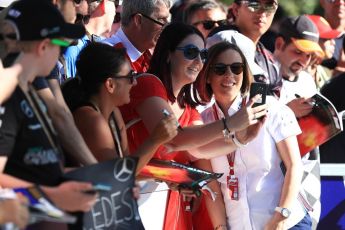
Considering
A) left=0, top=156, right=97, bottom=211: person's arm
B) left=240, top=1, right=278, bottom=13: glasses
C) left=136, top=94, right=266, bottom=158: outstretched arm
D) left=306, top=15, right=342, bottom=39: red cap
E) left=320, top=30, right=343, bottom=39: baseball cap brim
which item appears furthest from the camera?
left=320, top=30, right=343, bottom=39: baseball cap brim

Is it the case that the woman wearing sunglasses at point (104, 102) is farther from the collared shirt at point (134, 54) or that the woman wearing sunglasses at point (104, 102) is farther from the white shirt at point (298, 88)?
the white shirt at point (298, 88)

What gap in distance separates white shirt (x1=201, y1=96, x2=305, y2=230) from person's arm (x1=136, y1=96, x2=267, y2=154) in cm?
42

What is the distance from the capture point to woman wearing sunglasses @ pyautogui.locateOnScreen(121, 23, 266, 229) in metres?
5.33

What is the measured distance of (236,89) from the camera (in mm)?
5848

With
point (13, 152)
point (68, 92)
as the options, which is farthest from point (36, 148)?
point (68, 92)

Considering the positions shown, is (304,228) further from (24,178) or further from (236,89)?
(24,178)

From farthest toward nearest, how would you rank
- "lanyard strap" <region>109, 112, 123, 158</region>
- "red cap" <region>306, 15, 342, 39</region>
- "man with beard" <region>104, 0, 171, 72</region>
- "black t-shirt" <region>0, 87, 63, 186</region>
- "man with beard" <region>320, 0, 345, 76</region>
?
"man with beard" <region>320, 0, 345, 76</region>, "red cap" <region>306, 15, 342, 39</region>, "man with beard" <region>104, 0, 171, 72</region>, "lanyard strap" <region>109, 112, 123, 158</region>, "black t-shirt" <region>0, 87, 63, 186</region>

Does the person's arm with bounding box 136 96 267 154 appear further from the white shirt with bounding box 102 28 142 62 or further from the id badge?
the white shirt with bounding box 102 28 142 62

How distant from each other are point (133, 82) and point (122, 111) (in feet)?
1.75

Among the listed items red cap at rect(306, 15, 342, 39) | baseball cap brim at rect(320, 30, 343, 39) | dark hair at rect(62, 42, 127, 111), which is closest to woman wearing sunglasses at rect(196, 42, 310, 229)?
dark hair at rect(62, 42, 127, 111)

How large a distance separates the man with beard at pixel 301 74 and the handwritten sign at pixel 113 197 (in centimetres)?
213

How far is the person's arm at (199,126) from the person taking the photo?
5285 mm

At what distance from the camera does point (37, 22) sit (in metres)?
3.97

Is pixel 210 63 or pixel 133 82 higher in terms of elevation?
pixel 133 82
